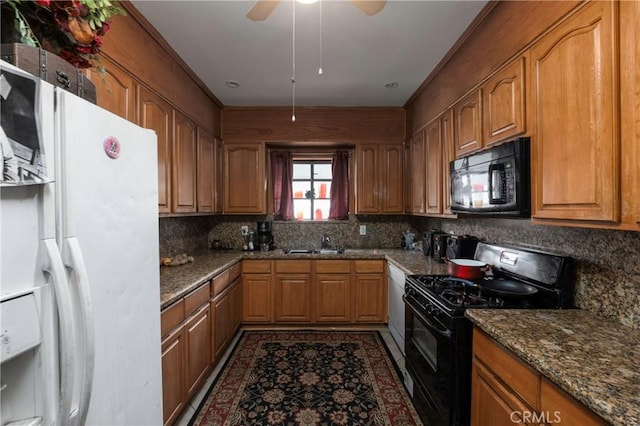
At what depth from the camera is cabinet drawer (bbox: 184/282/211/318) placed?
195cm

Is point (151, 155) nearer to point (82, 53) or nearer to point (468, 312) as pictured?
point (82, 53)

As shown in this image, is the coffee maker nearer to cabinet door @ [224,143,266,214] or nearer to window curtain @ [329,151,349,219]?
cabinet door @ [224,143,266,214]

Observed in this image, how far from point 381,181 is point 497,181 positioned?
202cm

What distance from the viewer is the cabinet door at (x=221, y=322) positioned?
2.49 metres

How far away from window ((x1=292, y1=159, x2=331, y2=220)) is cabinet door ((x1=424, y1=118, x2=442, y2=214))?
5.03 feet

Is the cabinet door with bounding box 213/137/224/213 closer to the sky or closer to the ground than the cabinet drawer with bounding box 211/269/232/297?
closer to the sky

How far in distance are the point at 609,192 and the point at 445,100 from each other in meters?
1.74

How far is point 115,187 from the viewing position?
100 centimetres

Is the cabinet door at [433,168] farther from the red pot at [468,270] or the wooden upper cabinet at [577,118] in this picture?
the wooden upper cabinet at [577,118]

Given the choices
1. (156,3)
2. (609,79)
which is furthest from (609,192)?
(156,3)

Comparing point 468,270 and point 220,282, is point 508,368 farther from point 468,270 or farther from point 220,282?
point 220,282

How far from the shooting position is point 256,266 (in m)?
3.32

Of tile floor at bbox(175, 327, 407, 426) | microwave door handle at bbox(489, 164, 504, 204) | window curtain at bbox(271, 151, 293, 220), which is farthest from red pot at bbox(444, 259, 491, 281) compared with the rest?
window curtain at bbox(271, 151, 293, 220)

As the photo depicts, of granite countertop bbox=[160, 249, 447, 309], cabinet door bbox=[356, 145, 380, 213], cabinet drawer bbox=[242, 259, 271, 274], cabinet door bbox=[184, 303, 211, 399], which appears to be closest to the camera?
granite countertop bbox=[160, 249, 447, 309]
